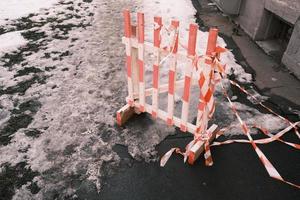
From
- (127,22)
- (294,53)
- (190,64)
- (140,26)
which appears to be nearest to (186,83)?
(190,64)

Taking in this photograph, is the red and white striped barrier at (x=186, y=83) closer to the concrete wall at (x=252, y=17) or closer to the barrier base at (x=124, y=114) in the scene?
the barrier base at (x=124, y=114)

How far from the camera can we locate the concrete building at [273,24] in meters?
4.84

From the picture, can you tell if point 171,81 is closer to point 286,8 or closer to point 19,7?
point 286,8

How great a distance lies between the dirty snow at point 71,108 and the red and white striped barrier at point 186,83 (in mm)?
355

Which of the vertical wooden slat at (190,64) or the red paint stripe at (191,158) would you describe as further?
the red paint stripe at (191,158)

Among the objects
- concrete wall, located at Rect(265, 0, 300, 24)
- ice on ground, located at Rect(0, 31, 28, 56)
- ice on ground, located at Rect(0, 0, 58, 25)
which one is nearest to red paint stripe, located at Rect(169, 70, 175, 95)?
concrete wall, located at Rect(265, 0, 300, 24)

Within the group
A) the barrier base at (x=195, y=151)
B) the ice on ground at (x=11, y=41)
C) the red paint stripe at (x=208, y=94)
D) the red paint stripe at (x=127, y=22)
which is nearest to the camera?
the red paint stripe at (x=208, y=94)

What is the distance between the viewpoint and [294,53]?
4.87 metres

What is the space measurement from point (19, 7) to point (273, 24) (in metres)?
7.53

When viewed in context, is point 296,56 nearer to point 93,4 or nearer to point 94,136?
point 94,136

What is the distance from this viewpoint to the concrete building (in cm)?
484

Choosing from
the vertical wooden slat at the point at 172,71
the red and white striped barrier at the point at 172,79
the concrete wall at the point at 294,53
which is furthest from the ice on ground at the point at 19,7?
the concrete wall at the point at 294,53

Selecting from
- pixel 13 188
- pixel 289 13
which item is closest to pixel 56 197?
pixel 13 188

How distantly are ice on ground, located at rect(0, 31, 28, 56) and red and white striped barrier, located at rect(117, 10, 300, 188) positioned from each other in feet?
12.4
